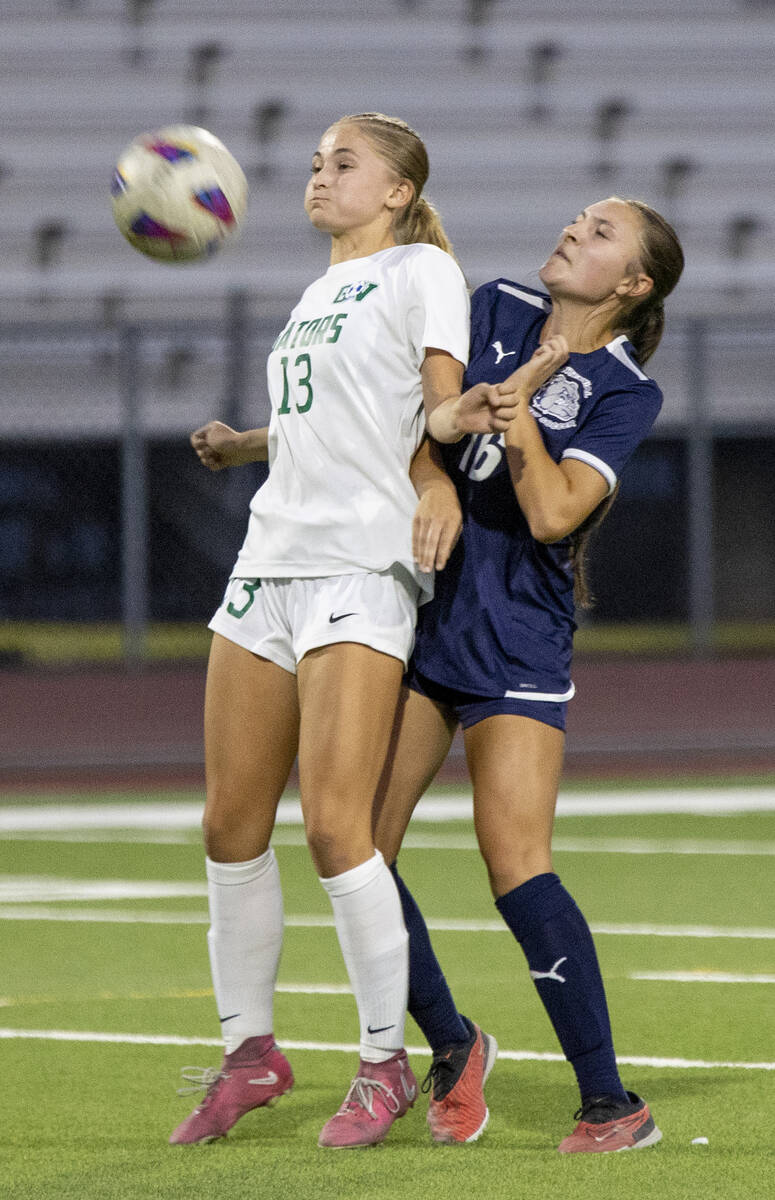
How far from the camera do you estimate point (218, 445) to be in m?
4.21

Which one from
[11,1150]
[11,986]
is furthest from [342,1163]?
[11,986]

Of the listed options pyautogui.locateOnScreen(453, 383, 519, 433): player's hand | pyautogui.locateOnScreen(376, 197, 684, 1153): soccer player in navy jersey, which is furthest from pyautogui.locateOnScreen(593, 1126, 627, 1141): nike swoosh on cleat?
pyautogui.locateOnScreen(453, 383, 519, 433): player's hand

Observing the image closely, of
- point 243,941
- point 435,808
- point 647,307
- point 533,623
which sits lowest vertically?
point 435,808

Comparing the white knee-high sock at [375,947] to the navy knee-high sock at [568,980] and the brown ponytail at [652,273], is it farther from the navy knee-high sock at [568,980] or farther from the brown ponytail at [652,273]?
the brown ponytail at [652,273]

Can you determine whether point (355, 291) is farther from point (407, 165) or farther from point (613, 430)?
point (613, 430)

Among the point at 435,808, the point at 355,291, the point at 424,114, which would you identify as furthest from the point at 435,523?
the point at 424,114

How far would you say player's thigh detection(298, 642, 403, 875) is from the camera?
3.54 m

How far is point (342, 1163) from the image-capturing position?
3.59m

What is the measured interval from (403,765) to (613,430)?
823 mm

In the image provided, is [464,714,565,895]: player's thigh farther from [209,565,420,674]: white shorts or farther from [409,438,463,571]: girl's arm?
[409,438,463,571]: girl's arm

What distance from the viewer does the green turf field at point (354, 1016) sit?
11.6ft

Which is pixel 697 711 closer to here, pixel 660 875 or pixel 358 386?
pixel 660 875

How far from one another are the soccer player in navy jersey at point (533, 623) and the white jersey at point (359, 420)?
0.53 feet

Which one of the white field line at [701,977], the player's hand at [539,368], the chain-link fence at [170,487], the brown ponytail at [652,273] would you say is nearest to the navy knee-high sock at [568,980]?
the player's hand at [539,368]
